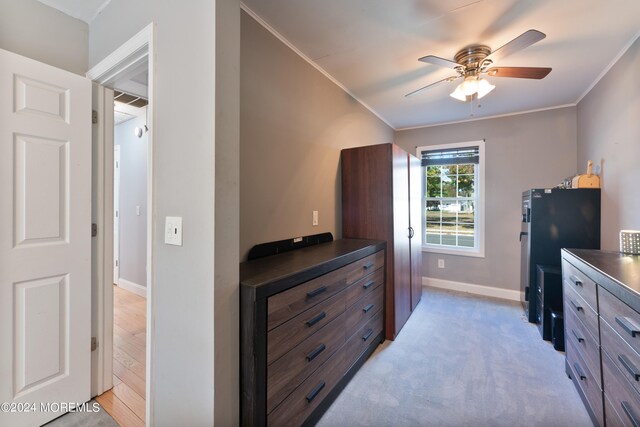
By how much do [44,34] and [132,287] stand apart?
3.18 metres

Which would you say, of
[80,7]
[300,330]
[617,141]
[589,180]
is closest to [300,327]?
[300,330]

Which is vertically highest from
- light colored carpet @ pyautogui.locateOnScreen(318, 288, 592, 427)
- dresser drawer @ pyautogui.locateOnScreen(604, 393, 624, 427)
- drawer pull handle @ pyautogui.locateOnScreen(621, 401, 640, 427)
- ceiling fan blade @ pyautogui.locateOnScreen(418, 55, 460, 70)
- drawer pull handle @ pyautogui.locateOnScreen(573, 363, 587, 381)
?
ceiling fan blade @ pyautogui.locateOnScreen(418, 55, 460, 70)

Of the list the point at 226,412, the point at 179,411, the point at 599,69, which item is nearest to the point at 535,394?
the point at 226,412

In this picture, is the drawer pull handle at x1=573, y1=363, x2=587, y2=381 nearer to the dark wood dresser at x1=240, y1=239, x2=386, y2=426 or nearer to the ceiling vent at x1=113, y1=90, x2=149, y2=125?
the dark wood dresser at x1=240, y1=239, x2=386, y2=426

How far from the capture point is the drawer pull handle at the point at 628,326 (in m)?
1.03

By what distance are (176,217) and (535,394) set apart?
2506 mm

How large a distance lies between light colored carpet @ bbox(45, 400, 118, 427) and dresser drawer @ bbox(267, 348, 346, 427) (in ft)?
3.39

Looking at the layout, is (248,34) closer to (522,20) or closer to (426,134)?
(522,20)

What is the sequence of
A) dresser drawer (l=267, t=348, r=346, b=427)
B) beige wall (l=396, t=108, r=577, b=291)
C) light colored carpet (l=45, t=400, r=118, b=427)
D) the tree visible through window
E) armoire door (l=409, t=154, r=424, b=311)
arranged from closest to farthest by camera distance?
dresser drawer (l=267, t=348, r=346, b=427), light colored carpet (l=45, t=400, r=118, b=427), armoire door (l=409, t=154, r=424, b=311), beige wall (l=396, t=108, r=577, b=291), the tree visible through window

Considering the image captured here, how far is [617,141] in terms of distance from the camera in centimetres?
229

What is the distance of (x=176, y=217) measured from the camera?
3.88ft

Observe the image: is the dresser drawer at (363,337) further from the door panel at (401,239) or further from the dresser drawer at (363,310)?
the door panel at (401,239)

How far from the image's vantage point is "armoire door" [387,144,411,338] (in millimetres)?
2546

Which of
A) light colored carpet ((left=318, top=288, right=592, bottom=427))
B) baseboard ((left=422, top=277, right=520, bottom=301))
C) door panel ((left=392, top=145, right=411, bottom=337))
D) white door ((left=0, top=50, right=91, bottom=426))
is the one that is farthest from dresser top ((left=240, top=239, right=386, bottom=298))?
baseboard ((left=422, top=277, right=520, bottom=301))
